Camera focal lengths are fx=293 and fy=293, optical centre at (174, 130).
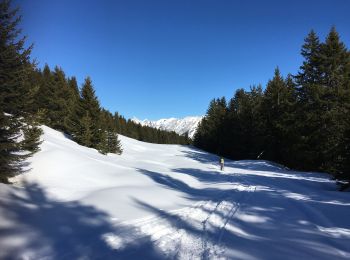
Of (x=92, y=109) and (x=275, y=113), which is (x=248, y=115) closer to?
(x=275, y=113)

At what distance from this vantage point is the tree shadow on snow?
639cm

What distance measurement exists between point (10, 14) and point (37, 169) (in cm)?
773

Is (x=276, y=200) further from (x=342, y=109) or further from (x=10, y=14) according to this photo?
(x=342, y=109)

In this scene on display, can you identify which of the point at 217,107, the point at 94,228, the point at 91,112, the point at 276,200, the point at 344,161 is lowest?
the point at 94,228

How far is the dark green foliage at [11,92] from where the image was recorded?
1278 cm

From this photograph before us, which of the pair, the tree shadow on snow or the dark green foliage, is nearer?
the tree shadow on snow

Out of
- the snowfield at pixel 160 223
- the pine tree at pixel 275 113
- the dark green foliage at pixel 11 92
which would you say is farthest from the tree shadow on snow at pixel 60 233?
the pine tree at pixel 275 113

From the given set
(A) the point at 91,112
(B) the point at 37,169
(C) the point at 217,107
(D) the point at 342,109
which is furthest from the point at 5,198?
(C) the point at 217,107

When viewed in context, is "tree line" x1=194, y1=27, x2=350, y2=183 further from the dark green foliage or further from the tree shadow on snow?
the dark green foliage

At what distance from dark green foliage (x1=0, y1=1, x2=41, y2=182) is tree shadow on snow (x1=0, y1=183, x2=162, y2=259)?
8.46 feet

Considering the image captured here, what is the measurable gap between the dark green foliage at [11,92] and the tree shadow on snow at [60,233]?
258cm

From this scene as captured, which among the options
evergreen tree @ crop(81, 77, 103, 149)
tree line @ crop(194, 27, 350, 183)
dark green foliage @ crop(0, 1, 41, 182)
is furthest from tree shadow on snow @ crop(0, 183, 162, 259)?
evergreen tree @ crop(81, 77, 103, 149)

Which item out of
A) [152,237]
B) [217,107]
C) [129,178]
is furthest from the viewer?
[217,107]

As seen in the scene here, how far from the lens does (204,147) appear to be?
226ft
